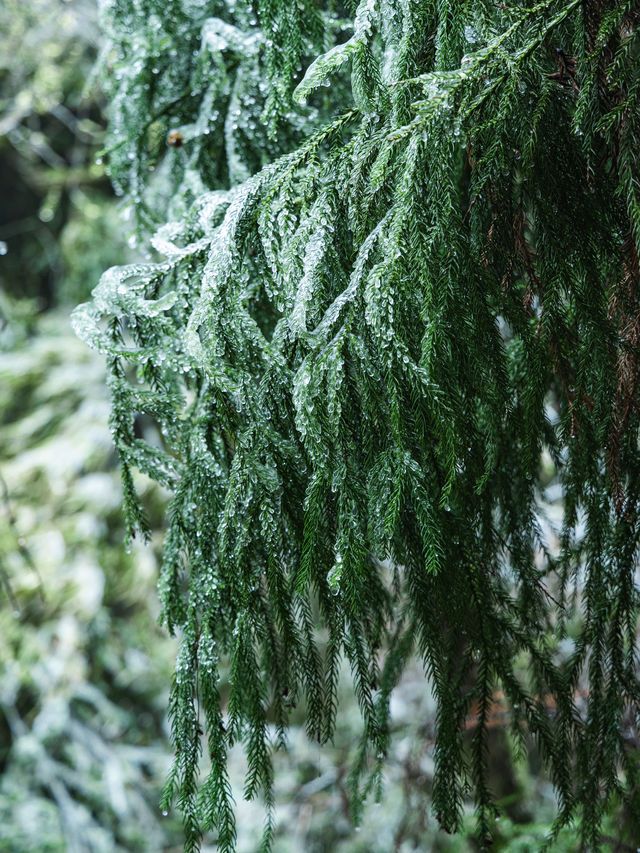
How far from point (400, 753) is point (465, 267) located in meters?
2.83

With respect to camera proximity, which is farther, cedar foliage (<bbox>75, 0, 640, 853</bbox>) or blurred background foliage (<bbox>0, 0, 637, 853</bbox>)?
blurred background foliage (<bbox>0, 0, 637, 853</bbox>)

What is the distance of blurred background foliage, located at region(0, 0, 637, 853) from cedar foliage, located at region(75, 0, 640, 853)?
70.7 inches

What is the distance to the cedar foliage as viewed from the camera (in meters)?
0.87

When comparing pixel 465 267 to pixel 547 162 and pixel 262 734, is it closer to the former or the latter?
pixel 547 162

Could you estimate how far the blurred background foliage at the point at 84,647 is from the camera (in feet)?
9.83

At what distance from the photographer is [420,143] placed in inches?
33.8

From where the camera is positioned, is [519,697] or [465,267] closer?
[465,267]

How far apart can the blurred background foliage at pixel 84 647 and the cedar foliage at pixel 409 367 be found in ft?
5.89

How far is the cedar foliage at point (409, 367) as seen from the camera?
87 cm

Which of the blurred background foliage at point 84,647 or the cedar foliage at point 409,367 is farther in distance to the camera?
the blurred background foliage at point 84,647

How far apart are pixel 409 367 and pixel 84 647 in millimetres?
3013

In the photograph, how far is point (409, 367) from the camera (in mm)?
850

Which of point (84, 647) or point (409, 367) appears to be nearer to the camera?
point (409, 367)

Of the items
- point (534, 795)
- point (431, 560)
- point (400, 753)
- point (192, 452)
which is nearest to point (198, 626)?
point (192, 452)
